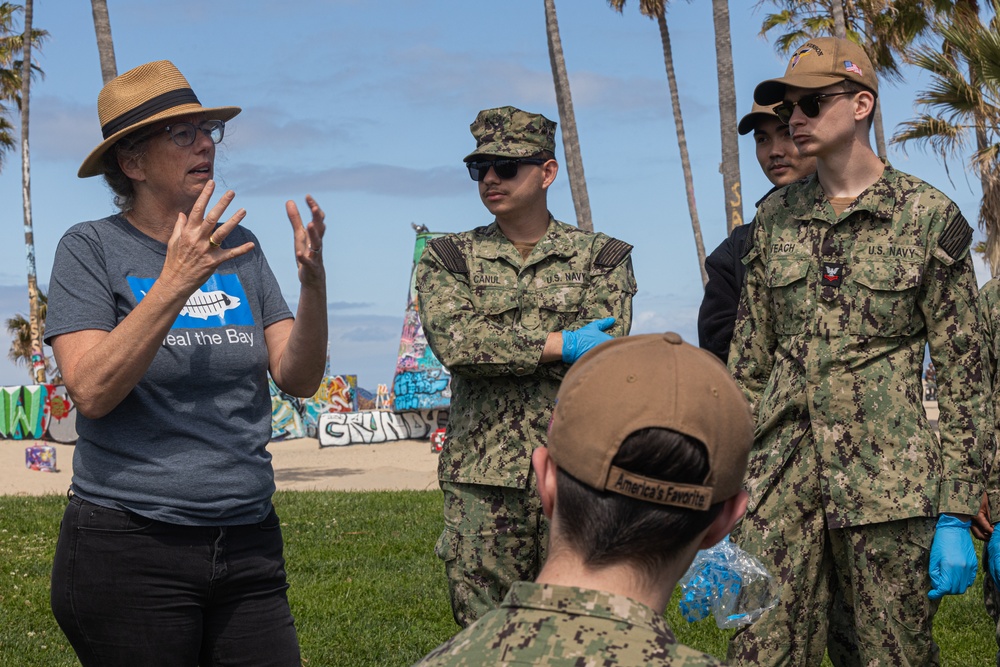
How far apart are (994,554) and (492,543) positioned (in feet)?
5.84

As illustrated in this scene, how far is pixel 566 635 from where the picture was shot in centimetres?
156

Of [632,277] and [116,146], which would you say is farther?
[632,277]

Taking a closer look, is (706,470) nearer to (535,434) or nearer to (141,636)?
(141,636)

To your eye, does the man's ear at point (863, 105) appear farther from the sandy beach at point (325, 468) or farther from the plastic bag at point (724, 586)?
the sandy beach at point (325, 468)

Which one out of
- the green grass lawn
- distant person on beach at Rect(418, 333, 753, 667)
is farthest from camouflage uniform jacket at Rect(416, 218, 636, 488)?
distant person on beach at Rect(418, 333, 753, 667)

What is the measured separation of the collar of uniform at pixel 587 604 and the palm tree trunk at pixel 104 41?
13421mm

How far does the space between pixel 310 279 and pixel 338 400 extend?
25420mm

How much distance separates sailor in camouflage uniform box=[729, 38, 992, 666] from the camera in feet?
12.1

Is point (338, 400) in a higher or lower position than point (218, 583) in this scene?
lower

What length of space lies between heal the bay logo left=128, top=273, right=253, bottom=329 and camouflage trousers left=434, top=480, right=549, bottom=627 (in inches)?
55.1

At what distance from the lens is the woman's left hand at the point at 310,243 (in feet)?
10.6

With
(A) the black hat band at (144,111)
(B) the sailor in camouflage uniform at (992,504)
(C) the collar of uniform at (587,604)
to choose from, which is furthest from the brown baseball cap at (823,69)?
(C) the collar of uniform at (587,604)

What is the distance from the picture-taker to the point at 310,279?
3.32 metres

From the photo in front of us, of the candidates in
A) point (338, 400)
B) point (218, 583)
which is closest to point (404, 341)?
point (338, 400)
